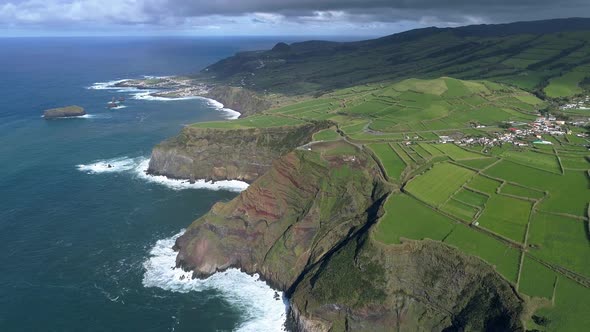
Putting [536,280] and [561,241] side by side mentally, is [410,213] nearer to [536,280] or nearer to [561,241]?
[561,241]

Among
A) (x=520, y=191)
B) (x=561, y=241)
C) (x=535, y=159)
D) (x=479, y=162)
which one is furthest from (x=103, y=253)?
(x=535, y=159)

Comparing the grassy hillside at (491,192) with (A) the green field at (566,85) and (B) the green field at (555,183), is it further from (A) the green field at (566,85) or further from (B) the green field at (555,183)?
(A) the green field at (566,85)

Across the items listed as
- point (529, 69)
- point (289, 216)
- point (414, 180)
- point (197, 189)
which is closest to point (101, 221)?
point (197, 189)

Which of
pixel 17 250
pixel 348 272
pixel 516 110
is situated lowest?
pixel 17 250

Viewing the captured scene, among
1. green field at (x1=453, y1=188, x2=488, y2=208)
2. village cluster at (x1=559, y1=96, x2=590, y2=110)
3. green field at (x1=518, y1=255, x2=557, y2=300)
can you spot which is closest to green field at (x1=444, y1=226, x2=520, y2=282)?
green field at (x1=518, y1=255, x2=557, y2=300)

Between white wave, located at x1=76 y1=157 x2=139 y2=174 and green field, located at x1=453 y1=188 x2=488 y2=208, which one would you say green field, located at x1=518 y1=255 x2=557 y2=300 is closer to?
green field, located at x1=453 y1=188 x2=488 y2=208

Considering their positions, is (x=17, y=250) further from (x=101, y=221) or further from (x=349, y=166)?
(x=349, y=166)
